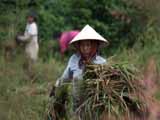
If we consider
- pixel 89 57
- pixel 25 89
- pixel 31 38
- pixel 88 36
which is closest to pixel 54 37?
pixel 31 38

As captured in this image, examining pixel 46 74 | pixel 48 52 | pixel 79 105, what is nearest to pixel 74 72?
pixel 79 105

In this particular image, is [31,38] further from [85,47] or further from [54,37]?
[85,47]

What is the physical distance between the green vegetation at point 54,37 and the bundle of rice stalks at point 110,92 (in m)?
0.19

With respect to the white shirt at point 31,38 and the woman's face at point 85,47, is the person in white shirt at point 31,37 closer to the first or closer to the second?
the white shirt at point 31,38

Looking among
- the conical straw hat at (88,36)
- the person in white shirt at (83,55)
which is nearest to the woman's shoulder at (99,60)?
the person in white shirt at (83,55)

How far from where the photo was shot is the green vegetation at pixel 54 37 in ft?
19.6

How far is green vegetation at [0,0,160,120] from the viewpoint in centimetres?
597

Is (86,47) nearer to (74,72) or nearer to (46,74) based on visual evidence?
(74,72)

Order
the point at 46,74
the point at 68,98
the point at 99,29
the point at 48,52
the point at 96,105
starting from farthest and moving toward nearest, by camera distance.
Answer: the point at 99,29 < the point at 48,52 < the point at 46,74 < the point at 68,98 < the point at 96,105

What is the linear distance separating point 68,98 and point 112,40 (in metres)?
7.77

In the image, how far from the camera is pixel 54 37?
13.6m

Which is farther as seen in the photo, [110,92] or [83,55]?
[83,55]

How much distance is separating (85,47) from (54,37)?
8.54m

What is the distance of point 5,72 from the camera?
6129mm
